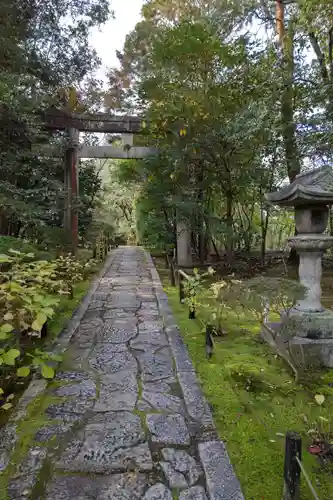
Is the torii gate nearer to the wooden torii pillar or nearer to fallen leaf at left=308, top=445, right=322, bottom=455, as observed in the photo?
the wooden torii pillar

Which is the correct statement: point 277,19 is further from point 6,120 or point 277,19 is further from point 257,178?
point 6,120

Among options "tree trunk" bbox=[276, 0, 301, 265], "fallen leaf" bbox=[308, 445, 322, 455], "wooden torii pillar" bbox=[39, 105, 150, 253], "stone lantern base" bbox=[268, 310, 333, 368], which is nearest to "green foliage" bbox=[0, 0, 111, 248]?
"wooden torii pillar" bbox=[39, 105, 150, 253]

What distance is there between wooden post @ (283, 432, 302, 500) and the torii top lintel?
11.0 meters

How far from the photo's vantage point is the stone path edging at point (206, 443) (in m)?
1.97

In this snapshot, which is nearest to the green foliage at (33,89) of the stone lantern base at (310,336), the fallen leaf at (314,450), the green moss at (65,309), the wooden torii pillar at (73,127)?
the wooden torii pillar at (73,127)

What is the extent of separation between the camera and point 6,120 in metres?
7.62

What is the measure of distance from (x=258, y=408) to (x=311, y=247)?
1880 mm

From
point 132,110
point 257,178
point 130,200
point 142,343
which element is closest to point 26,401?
point 142,343

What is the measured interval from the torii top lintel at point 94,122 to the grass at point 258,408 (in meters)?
9.32

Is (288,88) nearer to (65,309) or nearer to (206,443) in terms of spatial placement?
(65,309)

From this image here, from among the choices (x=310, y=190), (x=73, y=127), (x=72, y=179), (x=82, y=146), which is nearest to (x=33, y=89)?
(x=73, y=127)

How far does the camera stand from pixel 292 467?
1.77 meters

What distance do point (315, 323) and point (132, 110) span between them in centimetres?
919

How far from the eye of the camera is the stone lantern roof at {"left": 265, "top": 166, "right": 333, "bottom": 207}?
12.2 feet
